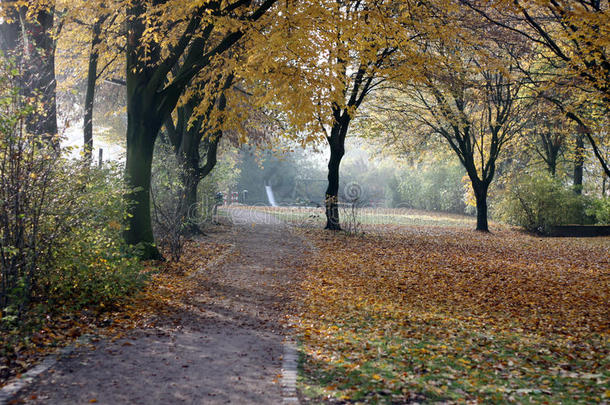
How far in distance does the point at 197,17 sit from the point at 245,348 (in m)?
6.65

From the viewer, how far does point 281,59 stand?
11.3 metres

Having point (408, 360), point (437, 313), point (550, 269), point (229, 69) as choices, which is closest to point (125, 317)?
point (408, 360)

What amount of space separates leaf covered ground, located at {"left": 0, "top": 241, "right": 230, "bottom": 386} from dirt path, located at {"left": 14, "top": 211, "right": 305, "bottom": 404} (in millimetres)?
271

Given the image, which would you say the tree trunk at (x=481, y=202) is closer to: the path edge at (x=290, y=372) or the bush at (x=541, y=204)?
the bush at (x=541, y=204)

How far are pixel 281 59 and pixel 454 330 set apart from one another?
24.0ft

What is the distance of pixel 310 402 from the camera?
13.7 feet

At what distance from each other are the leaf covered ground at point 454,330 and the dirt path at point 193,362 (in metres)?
0.46

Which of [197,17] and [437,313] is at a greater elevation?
[197,17]

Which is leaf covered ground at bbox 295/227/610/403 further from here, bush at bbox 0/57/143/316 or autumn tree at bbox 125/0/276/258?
autumn tree at bbox 125/0/276/258

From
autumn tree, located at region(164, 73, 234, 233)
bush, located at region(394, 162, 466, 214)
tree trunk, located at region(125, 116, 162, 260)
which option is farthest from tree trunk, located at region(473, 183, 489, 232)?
tree trunk, located at region(125, 116, 162, 260)

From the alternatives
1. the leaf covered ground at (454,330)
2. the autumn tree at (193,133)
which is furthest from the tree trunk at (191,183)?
the leaf covered ground at (454,330)

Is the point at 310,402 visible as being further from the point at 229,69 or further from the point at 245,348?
the point at 229,69

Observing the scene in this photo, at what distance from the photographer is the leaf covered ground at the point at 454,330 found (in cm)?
452

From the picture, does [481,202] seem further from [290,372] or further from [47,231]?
[47,231]
